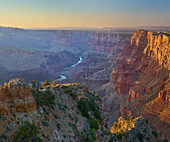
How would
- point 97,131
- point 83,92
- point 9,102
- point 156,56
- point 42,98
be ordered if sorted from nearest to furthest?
point 9,102
point 42,98
point 97,131
point 83,92
point 156,56

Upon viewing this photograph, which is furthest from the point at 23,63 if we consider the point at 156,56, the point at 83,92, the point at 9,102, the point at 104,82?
the point at 9,102

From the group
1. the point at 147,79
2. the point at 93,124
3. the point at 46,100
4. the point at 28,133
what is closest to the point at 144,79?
the point at 147,79

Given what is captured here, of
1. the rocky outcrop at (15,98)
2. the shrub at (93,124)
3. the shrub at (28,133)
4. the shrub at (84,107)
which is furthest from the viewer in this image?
the shrub at (84,107)

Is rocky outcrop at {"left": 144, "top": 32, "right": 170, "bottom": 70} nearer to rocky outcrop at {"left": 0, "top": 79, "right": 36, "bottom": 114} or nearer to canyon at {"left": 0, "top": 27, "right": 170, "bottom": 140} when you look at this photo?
canyon at {"left": 0, "top": 27, "right": 170, "bottom": 140}

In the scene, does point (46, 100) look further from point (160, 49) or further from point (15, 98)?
point (160, 49)

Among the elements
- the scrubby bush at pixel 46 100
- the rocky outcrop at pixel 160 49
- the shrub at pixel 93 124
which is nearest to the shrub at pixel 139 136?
the shrub at pixel 93 124

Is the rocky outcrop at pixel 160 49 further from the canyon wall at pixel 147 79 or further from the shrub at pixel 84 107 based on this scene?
the shrub at pixel 84 107

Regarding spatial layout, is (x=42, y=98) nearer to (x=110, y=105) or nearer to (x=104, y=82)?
(x=110, y=105)

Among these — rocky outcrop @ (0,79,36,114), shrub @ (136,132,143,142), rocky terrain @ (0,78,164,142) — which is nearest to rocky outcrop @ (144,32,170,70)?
shrub @ (136,132,143,142)

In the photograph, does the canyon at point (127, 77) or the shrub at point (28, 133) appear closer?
the shrub at point (28, 133)
